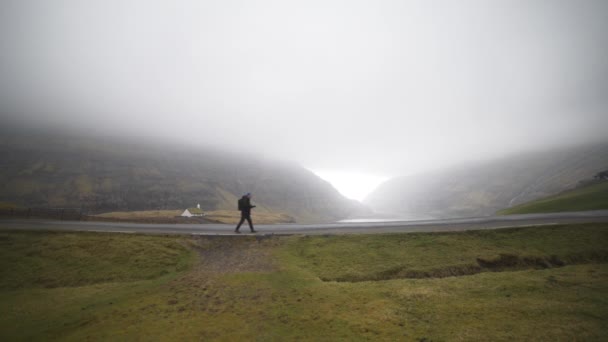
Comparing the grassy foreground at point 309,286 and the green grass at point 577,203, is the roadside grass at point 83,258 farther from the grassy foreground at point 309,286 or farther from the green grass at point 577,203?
the green grass at point 577,203

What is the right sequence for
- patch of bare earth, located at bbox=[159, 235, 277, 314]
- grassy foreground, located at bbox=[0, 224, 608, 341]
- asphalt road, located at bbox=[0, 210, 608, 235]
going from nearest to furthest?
grassy foreground, located at bbox=[0, 224, 608, 341], patch of bare earth, located at bbox=[159, 235, 277, 314], asphalt road, located at bbox=[0, 210, 608, 235]

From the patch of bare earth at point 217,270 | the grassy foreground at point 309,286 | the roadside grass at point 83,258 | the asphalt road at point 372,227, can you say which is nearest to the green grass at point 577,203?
the asphalt road at point 372,227

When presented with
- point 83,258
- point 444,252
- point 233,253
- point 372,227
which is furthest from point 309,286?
point 83,258

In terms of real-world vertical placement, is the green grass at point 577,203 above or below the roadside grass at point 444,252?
above

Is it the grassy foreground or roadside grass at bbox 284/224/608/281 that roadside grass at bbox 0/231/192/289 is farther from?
roadside grass at bbox 284/224/608/281

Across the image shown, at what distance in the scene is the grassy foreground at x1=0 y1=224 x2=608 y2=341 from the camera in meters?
9.05

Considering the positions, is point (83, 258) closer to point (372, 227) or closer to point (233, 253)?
point (233, 253)

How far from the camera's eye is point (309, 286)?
1255 centimetres

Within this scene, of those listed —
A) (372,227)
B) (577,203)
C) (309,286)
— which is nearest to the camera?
(309,286)

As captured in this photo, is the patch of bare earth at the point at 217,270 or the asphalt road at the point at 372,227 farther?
the asphalt road at the point at 372,227

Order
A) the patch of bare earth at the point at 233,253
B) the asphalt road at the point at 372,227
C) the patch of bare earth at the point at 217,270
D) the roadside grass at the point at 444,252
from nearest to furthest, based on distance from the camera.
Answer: the patch of bare earth at the point at 217,270, the roadside grass at the point at 444,252, the patch of bare earth at the point at 233,253, the asphalt road at the point at 372,227

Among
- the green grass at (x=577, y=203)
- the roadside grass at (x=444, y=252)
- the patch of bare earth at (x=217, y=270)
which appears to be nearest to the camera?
the patch of bare earth at (x=217, y=270)

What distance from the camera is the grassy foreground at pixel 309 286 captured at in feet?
29.7

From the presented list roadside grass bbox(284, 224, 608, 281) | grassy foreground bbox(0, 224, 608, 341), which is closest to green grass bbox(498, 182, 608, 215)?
roadside grass bbox(284, 224, 608, 281)
